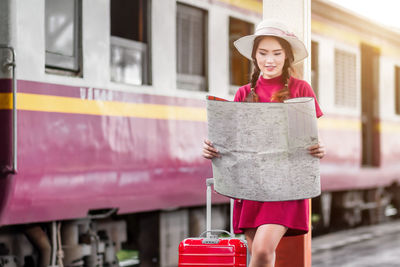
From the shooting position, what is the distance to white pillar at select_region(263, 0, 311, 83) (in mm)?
5148

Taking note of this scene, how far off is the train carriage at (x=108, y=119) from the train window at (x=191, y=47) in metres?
0.01

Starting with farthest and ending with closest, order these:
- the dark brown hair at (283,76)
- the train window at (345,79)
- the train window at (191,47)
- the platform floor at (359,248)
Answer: the train window at (345,79) → the platform floor at (359,248) → the train window at (191,47) → the dark brown hair at (283,76)

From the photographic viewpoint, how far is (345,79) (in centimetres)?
1156

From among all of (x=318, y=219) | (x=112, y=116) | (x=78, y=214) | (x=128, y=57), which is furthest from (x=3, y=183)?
(x=318, y=219)

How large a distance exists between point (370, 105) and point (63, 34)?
24.7 feet

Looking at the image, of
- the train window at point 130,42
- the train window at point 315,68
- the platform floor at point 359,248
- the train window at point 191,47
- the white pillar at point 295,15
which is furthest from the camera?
the train window at point 315,68

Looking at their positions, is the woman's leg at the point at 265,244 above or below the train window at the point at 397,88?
below

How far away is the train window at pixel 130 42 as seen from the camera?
22.8 feet

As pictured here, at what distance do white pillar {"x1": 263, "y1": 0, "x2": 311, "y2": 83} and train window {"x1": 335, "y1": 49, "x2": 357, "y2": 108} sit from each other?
19.8 feet

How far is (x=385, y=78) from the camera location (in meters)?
12.9

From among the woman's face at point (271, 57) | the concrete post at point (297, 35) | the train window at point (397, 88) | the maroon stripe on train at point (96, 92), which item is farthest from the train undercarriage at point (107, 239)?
the train window at point (397, 88)

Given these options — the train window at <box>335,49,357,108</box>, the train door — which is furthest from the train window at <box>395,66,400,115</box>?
the train window at <box>335,49,357,108</box>

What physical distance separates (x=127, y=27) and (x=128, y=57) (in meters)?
0.30

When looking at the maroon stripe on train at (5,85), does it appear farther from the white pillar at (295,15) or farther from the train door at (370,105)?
the train door at (370,105)
